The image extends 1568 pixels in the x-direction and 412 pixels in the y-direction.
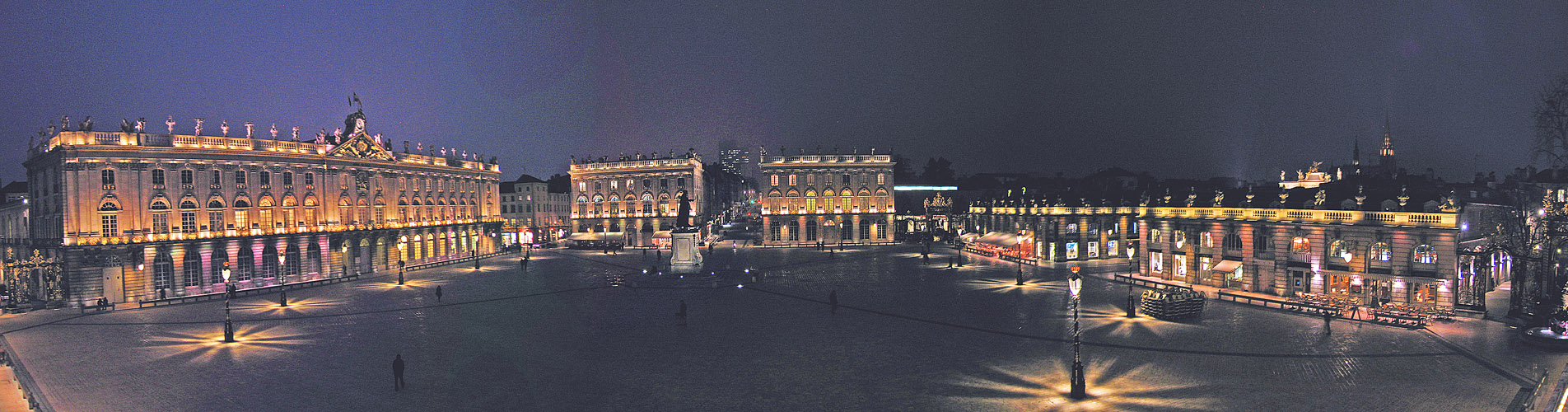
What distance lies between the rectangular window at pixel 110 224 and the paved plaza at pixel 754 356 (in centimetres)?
581

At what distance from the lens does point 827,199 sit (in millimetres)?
85375

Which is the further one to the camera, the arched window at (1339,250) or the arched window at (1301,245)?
the arched window at (1301,245)

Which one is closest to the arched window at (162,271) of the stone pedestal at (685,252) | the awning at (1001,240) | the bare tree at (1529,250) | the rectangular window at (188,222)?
the rectangular window at (188,222)

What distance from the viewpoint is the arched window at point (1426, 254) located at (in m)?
31.8

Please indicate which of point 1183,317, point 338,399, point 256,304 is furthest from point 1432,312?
point 256,304

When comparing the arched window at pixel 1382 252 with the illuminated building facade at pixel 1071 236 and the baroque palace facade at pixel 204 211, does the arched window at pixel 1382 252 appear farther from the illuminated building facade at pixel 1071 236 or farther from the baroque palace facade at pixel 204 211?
the baroque palace facade at pixel 204 211

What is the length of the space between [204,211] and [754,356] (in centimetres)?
4670

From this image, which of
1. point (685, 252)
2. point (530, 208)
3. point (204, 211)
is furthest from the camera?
point (530, 208)

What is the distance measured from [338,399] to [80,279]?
37.8 metres

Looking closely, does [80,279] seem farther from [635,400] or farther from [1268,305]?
[1268,305]

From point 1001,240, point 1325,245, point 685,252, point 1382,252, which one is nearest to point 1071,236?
point 1001,240

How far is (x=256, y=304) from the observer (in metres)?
40.3

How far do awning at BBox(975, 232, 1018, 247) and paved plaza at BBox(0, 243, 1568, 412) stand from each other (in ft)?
66.4

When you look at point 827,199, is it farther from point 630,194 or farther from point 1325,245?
point 1325,245
